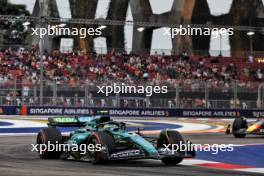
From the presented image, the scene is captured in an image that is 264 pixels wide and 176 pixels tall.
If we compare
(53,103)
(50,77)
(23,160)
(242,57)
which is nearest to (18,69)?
(50,77)

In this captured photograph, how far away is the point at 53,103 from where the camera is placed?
3603cm

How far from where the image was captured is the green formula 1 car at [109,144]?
1259 centimetres

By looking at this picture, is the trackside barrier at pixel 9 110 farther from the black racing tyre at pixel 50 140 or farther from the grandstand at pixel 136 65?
the black racing tyre at pixel 50 140

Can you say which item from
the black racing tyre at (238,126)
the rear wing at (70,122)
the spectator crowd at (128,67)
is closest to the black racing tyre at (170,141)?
the rear wing at (70,122)

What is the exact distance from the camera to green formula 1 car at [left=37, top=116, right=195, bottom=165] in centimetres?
1259

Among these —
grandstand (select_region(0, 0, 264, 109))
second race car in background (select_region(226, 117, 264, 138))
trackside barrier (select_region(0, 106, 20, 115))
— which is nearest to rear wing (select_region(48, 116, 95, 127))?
second race car in background (select_region(226, 117, 264, 138))

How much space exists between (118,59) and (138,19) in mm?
8683

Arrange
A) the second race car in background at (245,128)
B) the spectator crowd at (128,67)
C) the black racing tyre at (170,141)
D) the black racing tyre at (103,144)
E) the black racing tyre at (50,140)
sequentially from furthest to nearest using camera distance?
the spectator crowd at (128,67) < the second race car in background at (245,128) < the black racing tyre at (50,140) < the black racing tyre at (170,141) < the black racing tyre at (103,144)

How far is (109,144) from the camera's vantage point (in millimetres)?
12570

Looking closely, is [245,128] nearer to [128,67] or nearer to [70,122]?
[70,122]

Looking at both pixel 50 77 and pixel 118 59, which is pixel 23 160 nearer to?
pixel 50 77

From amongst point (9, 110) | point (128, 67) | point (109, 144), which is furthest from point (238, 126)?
point (128, 67)

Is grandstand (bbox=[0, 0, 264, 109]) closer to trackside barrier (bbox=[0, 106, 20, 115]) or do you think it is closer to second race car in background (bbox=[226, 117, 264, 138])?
trackside barrier (bbox=[0, 106, 20, 115])

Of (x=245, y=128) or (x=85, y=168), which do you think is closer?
(x=85, y=168)
